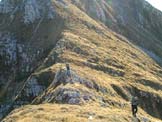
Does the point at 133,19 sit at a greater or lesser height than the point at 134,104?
greater

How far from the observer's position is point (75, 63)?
319 ft

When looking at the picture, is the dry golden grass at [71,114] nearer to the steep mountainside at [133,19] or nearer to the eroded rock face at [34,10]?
the eroded rock face at [34,10]

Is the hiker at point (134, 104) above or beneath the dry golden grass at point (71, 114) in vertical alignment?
above

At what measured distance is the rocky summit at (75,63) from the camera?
74000 millimetres

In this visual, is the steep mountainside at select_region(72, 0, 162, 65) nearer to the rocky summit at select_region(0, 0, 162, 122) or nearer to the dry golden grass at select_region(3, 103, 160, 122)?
the rocky summit at select_region(0, 0, 162, 122)

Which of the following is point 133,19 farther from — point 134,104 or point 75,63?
point 134,104

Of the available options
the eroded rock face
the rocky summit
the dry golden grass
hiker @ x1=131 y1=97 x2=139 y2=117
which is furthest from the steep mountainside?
the dry golden grass

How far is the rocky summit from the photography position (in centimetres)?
7400

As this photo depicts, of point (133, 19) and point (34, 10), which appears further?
point (133, 19)

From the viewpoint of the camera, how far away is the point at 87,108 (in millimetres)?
69250

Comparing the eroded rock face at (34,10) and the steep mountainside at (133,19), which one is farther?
the steep mountainside at (133,19)

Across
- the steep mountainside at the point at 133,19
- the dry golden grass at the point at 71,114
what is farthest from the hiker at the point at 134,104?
the steep mountainside at the point at 133,19

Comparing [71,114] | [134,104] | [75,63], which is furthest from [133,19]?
[71,114]

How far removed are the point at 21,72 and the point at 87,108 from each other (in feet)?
162
